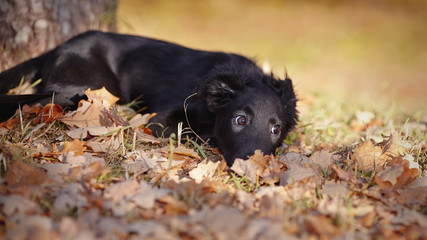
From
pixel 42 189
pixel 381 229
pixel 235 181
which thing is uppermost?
pixel 381 229

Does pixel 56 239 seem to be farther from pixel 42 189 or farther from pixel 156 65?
pixel 156 65

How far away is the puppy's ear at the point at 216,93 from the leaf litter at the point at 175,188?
0.38 m

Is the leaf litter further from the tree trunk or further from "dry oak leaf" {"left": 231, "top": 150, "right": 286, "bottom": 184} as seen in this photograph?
the tree trunk

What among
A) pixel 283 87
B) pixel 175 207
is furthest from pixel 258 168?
pixel 283 87

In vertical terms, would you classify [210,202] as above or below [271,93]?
below

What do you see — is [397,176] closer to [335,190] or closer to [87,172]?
[335,190]

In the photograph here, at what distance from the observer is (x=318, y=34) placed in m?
11.1

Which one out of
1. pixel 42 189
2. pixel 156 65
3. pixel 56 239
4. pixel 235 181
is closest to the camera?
pixel 56 239

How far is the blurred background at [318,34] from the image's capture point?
787 cm

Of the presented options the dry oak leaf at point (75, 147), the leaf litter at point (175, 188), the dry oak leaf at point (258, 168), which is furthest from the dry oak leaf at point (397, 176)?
the dry oak leaf at point (75, 147)

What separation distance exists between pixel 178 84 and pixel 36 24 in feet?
5.28

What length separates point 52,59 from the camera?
3.72 meters

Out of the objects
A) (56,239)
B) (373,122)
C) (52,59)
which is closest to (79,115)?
(52,59)

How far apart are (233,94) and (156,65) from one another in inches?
45.3
